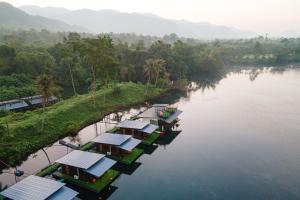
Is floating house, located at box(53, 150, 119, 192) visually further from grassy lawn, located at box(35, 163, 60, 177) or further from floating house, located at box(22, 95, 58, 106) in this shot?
floating house, located at box(22, 95, 58, 106)

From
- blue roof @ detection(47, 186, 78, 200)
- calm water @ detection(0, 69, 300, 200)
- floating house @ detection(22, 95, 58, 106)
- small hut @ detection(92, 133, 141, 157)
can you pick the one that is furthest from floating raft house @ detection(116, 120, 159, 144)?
floating house @ detection(22, 95, 58, 106)

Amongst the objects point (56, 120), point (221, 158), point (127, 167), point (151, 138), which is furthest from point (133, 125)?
point (56, 120)

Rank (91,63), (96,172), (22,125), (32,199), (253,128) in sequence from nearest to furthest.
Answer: (32,199) < (96,172) < (22,125) < (253,128) < (91,63)

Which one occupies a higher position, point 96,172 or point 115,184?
point 96,172

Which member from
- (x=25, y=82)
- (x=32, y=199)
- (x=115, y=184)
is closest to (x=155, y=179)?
(x=115, y=184)

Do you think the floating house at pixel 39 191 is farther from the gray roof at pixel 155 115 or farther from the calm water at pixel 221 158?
the gray roof at pixel 155 115

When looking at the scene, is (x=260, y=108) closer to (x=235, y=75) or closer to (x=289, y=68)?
(x=235, y=75)

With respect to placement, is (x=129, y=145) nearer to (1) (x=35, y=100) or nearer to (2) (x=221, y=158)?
(2) (x=221, y=158)
